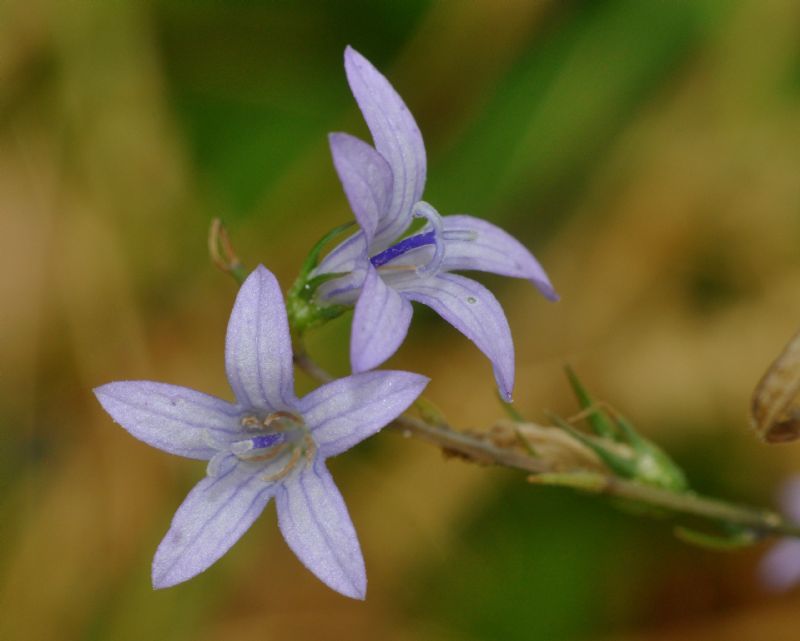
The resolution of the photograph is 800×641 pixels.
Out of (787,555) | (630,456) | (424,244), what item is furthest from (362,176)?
(787,555)

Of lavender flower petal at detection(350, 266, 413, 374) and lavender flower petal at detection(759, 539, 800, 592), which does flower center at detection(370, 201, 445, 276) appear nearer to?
lavender flower petal at detection(350, 266, 413, 374)

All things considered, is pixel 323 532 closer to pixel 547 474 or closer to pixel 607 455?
pixel 547 474

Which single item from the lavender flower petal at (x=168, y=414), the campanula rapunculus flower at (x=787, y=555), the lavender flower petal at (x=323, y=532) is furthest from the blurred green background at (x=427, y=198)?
the lavender flower petal at (x=323, y=532)

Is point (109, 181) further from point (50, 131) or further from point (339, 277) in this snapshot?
point (339, 277)

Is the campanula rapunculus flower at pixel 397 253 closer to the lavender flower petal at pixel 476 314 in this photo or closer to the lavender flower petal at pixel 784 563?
the lavender flower petal at pixel 476 314

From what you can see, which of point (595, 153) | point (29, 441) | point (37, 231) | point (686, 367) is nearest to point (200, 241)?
point (37, 231)

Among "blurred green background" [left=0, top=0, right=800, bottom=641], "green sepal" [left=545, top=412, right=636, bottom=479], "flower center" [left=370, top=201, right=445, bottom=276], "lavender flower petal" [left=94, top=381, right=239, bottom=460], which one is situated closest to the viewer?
"lavender flower petal" [left=94, top=381, right=239, bottom=460]

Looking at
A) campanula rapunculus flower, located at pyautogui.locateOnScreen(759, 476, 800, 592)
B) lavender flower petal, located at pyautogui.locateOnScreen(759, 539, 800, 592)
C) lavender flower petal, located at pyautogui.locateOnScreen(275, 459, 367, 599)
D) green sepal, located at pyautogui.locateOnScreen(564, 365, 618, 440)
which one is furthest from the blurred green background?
lavender flower petal, located at pyautogui.locateOnScreen(275, 459, 367, 599)
